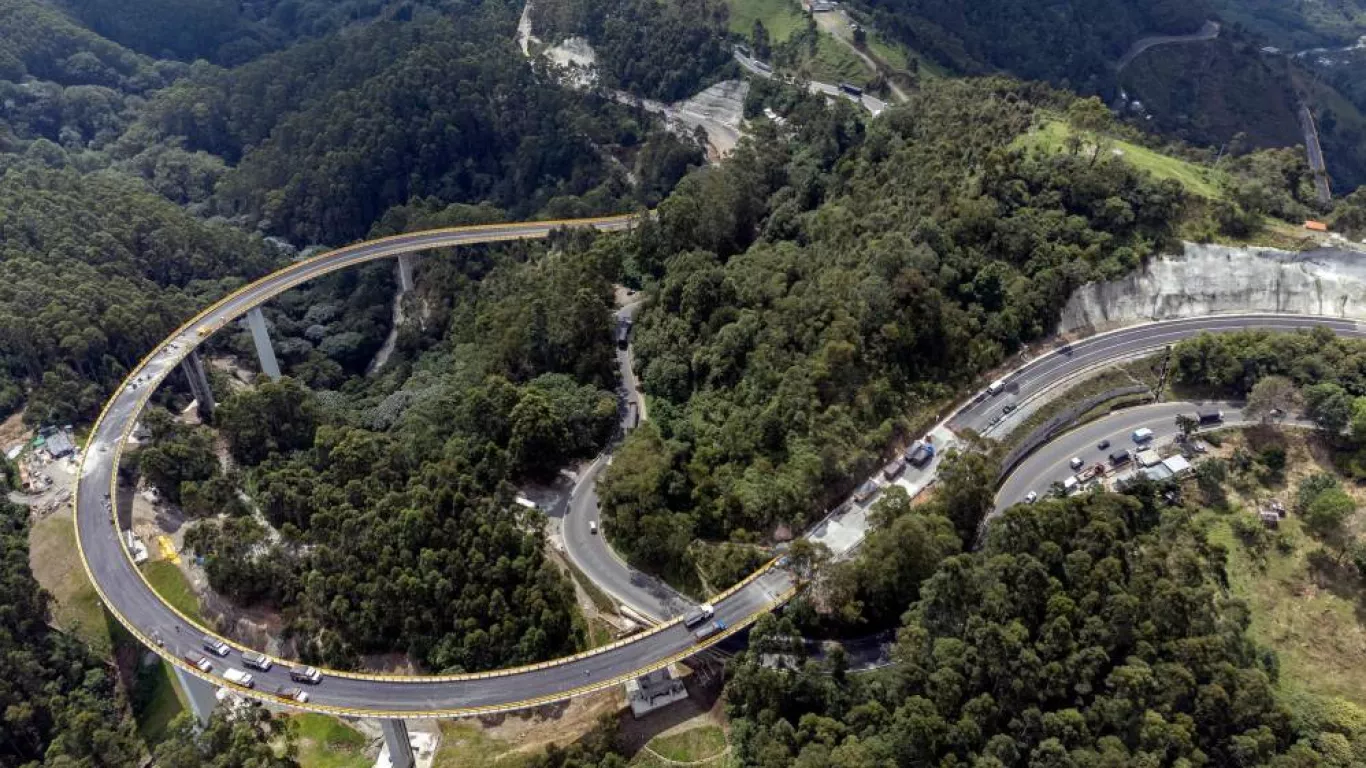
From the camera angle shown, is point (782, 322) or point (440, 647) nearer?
point (440, 647)

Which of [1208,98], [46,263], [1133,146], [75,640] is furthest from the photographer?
[1208,98]

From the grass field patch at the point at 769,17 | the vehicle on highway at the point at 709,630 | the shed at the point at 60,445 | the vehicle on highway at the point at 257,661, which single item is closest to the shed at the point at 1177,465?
the vehicle on highway at the point at 709,630

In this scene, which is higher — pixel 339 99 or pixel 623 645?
pixel 339 99

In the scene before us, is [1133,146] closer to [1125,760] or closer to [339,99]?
[1125,760]

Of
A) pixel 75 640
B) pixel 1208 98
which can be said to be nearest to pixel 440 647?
pixel 75 640

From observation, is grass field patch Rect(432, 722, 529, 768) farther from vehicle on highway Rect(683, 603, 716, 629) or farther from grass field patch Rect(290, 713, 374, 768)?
vehicle on highway Rect(683, 603, 716, 629)

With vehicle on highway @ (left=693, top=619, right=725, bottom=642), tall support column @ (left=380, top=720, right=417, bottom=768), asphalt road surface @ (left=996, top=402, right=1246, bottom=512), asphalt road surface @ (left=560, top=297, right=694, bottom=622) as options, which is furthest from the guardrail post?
asphalt road surface @ (left=996, top=402, right=1246, bottom=512)
